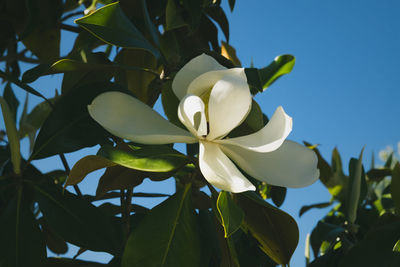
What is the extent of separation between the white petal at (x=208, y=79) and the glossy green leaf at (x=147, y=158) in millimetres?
87

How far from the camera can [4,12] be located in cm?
112

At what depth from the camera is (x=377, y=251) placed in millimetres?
732

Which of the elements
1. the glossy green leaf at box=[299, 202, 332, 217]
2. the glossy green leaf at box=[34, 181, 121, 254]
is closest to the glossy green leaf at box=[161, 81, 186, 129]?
the glossy green leaf at box=[34, 181, 121, 254]

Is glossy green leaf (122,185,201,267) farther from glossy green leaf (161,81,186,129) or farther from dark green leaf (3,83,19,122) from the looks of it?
dark green leaf (3,83,19,122)

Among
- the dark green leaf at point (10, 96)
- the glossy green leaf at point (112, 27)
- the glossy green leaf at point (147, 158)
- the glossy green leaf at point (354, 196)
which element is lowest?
the glossy green leaf at point (354, 196)

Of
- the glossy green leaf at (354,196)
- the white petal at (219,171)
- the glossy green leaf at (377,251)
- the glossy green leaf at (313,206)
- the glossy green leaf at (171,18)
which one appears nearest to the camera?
the white petal at (219,171)

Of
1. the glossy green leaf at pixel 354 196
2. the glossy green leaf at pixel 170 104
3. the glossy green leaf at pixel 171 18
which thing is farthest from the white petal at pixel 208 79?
the glossy green leaf at pixel 354 196

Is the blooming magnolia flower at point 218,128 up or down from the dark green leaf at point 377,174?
up

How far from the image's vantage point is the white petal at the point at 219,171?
18.6 inches

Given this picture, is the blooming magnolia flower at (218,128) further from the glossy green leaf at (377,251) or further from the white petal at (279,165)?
the glossy green leaf at (377,251)

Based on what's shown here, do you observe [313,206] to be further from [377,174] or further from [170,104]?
[170,104]

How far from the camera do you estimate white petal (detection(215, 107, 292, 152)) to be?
508 mm

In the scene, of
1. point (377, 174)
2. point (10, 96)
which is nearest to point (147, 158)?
point (10, 96)

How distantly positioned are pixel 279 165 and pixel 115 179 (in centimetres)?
24
